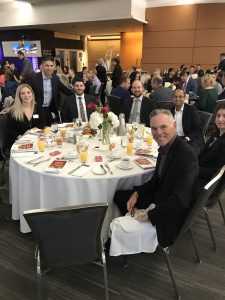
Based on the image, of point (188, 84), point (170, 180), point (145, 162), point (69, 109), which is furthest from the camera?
point (188, 84)

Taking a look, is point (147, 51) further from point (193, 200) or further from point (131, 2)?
point (193, 200)

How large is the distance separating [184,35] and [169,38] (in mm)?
622

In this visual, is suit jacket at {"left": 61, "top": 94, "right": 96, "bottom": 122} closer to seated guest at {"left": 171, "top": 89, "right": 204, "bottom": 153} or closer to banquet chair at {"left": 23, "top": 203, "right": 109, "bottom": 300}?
seated guest at {"left": 171, "top": 89, "right": 204, "bottom": 153}

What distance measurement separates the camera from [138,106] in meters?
3.89

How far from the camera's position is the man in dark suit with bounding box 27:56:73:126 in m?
4.20

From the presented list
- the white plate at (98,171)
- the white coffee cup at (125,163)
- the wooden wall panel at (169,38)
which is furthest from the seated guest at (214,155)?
the wooden wall panel at (169,38)

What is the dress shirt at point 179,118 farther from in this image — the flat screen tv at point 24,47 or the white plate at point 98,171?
the flat screen tv at point 24,47

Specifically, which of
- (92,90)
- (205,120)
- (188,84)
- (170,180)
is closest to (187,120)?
(205,120)

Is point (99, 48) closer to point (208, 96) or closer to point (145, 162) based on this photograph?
point (208, 96)

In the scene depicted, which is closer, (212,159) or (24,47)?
(212,159)

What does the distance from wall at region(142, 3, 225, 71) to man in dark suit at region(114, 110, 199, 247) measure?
977cm

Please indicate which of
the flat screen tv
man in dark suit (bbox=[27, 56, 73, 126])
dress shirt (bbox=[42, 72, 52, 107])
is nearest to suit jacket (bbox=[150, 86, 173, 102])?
man in dark suit (bbox=[27, 56, 73, 126])

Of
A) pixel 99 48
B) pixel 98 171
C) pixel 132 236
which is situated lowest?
pixel 132 236

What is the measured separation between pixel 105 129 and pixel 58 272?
1.43m
